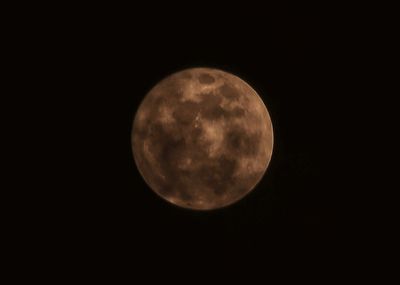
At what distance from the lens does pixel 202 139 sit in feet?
15.2

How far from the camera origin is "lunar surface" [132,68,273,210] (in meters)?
4.65

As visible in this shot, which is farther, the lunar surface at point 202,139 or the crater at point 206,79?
the crater at point 206,79

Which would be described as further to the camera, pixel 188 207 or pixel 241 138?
pixel 188 207

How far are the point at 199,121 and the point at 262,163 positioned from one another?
2.92 ft

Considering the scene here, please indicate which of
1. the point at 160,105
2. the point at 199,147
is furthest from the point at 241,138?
the point at 160,105

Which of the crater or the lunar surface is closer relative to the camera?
the lunar surface

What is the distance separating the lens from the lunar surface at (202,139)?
4652 mm

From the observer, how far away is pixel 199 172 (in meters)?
4.74

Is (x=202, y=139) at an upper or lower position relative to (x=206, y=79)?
lower

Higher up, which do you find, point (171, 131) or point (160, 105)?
point (160, 105)

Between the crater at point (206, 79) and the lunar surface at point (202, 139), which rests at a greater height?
the crater at point (206, 79)

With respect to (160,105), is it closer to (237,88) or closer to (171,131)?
(171,131)

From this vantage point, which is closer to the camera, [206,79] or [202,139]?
[202,139]

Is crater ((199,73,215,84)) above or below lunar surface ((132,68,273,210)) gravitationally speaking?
above
